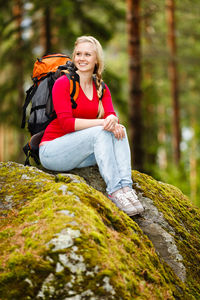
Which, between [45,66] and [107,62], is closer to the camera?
[45,66]

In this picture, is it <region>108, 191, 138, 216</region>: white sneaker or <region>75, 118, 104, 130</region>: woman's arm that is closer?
<region>108, 191, 138, 216</region>: white sneaker

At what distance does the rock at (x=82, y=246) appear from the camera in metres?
2.06

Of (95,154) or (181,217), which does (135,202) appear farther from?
(181,217)

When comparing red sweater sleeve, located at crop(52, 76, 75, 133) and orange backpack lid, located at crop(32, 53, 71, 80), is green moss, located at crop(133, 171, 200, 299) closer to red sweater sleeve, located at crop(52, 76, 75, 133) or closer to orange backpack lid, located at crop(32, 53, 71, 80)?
red sweater sleeve, located at crop(52, 76, 75, 133)

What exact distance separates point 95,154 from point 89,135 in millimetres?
204

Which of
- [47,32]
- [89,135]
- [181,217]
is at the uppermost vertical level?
[47,32]

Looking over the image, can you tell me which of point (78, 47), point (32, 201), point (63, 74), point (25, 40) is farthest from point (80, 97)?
point (25, 40)

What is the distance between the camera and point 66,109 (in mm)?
3395

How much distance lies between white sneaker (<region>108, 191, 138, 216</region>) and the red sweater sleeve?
0.83m

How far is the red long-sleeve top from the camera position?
338 centimetres

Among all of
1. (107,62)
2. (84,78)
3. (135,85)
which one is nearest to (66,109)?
(84,78)

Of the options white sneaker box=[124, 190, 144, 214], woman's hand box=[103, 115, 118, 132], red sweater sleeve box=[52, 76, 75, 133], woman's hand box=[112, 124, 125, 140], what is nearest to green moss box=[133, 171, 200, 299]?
white sneaker box=[124, 190, 144, 214]

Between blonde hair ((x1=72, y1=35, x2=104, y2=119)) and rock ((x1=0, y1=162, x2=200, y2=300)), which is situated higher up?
blonde hair ((x1=72, y1=35, x2=104, y2=119))

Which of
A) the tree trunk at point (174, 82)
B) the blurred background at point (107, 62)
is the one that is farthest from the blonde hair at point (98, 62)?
the tree trunk at point (174, 82)
